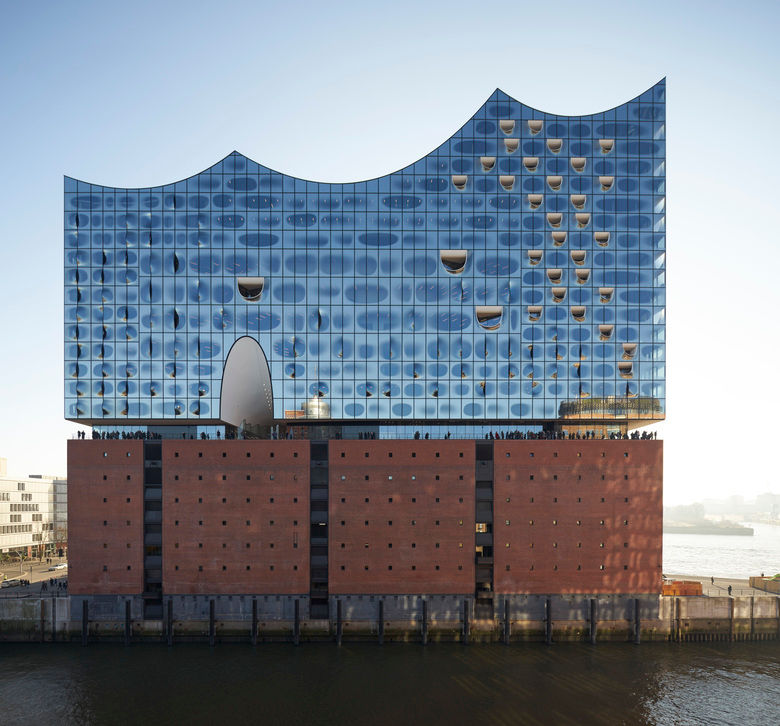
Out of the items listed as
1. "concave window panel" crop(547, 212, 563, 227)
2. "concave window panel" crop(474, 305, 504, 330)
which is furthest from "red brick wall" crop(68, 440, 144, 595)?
"concave window panel" crop(547, 212, 563, 227)

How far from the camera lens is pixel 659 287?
44719mm

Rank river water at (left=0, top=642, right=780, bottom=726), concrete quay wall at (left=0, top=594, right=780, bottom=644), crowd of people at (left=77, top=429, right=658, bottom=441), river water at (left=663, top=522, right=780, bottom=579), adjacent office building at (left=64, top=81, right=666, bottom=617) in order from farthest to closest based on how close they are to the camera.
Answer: river water at (left=663, top=522, right=780, bottom=579) < crowd of people at (left=77, top=429, right=658, bottom=441) < adjacent office building at (left=64, top=81, right=666, bottom=617) < concrete quay wall at (left=0, top=594, right=780, bottom=644) < river water at (left=0, top=642, right=780, bottom=726)

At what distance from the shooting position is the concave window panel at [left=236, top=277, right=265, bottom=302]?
4447 centimetres

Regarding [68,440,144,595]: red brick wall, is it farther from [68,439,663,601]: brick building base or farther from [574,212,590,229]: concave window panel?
[574,212,590,229]: concave window panel

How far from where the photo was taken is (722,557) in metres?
109

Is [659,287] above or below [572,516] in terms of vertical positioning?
above

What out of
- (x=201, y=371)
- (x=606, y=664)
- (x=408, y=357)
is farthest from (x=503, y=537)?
(x=201, y=371)

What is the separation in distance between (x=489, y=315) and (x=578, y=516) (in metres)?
15.5

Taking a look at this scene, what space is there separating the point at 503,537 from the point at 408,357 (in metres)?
14.3

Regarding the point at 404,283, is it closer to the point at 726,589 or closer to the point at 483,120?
the point at 483,120

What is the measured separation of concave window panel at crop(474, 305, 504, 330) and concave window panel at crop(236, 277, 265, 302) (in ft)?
52.6

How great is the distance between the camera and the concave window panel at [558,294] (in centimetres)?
4456

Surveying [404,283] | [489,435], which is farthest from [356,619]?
[404,283]

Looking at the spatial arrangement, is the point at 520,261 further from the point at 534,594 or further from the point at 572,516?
the point at 534,594
